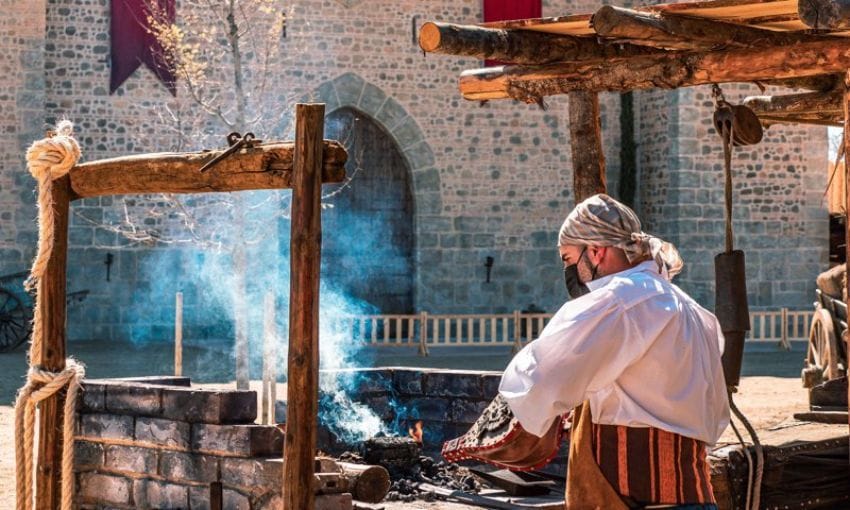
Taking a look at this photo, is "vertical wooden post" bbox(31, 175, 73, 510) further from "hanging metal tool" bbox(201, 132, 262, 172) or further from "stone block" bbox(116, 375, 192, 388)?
"stone block" bbox(116, 375, 192, 388)

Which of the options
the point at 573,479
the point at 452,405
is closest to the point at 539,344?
the point at 573,479

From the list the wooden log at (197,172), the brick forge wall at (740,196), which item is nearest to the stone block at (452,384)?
the wooden log at (197,172)

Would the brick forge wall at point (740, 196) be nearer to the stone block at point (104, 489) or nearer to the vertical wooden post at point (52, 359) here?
the stone block at point (104, 489)

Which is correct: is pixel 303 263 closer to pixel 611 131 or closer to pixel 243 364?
pixel 243 364

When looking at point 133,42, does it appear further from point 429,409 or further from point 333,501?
point 333,501

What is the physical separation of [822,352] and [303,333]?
25.8 feet

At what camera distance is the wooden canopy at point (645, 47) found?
188 inches

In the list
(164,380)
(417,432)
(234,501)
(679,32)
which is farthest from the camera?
(417,432)

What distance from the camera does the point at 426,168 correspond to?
1838 centimetres

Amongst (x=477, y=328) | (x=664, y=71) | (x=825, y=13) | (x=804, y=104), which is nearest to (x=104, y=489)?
(x=664, y=71)

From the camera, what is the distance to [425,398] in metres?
7.12

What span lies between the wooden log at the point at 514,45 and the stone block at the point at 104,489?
2.33 metres

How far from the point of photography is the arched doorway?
18078 mm

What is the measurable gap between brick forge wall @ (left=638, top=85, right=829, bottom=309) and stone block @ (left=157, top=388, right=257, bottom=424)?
1353cm
